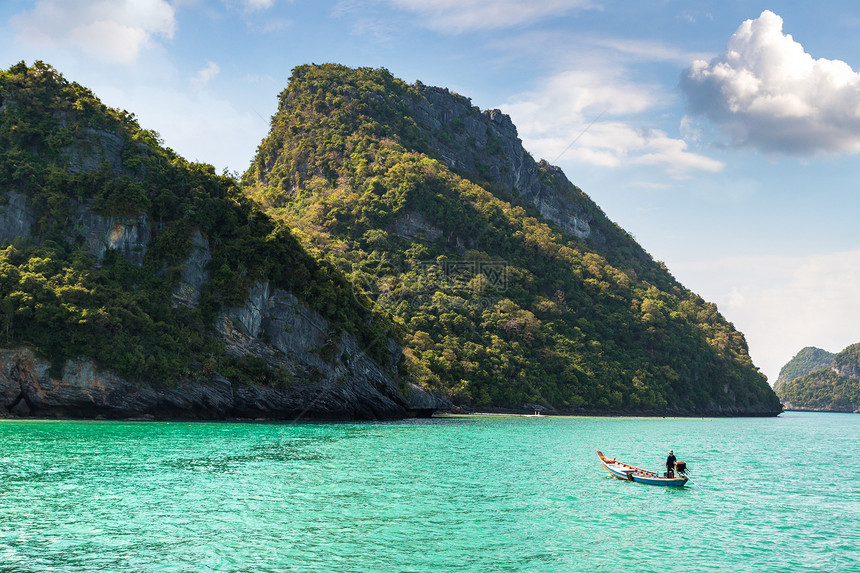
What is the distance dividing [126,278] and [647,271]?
140 metres

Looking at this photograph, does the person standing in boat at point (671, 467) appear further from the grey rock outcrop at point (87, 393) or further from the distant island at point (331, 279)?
the grey rock outcrop at point (87, 393)

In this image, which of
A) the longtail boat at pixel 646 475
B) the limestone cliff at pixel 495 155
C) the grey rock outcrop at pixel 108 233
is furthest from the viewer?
the limestone cliff at pixel 495 155

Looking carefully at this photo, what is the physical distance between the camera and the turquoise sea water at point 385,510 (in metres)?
17.5

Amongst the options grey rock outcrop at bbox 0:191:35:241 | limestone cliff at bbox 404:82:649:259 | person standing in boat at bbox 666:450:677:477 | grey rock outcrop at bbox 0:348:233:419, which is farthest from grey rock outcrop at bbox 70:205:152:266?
limestone cliff at bbox 404:82:649:259

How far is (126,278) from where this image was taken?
59594mm

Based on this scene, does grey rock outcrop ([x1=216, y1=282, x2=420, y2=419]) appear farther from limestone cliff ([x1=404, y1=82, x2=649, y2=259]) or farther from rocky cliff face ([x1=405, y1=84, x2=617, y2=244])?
rocky cliff face ([x1=405, y1=84, x2=617, y2=244])

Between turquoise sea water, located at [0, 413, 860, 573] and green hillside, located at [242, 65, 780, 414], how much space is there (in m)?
43.9

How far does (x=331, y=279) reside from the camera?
236 feet

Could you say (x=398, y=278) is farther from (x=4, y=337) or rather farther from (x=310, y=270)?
(x=4, y=337)

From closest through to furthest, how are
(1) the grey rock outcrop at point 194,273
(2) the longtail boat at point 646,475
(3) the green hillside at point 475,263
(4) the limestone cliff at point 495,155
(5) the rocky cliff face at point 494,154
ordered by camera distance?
1. (2) the longtail boat at point 646,475
2. (1) the grey rock outcrop at point 194,273
3. (3) the green hillside at point 475,263
4. (4) the limestone cliff at point 495,155
5. (5) the rocky cliff face at point 494,154

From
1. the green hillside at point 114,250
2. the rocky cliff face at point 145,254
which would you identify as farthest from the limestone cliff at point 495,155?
the rocky cliff face at point 145,254

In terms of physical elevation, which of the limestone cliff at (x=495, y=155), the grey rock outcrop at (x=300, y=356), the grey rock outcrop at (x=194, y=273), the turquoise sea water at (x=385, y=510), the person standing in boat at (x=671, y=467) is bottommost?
the turquoise sea water at (x=385, y=510)

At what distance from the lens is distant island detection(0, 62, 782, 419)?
184 feet

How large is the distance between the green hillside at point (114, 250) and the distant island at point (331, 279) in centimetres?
20
